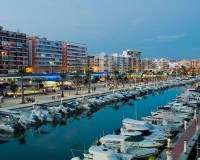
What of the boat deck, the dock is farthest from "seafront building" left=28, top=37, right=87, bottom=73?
the dock

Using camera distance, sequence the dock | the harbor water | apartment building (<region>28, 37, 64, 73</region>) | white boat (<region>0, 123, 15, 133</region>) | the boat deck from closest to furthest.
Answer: the dock < the boat deck < the harbor water < white boat (<region>0, 123, 15, 133</region>) < apartment building (<region>28, 37, 64, 73</region>)

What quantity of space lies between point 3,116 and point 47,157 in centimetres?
1382

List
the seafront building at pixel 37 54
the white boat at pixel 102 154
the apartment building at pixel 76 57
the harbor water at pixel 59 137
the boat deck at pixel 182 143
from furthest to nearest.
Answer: the apartment building at pixel 76 57 < the seafront building at pixel 37 54 < the harbor water at pixel 59 137 < the boat deck at pixel 182 143 < the white boat at pixel 102 154

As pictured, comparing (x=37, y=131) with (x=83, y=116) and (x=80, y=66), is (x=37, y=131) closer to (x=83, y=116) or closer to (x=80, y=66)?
(x=83, y=116)

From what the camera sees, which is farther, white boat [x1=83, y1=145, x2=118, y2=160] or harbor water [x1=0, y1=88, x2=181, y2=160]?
harbor water [x1=0, y1=88, x2=181, y2=160]

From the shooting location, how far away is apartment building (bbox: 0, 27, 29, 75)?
108 m

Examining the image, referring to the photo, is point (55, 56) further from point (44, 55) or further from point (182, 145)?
point (182, 145)

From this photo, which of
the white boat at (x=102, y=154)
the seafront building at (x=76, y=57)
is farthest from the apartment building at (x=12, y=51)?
the white boat at (x=102, y=154)

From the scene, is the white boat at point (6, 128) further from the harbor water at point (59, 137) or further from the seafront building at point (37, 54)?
the seafront building at point (37, 54)

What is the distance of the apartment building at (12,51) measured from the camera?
108375 millimetres

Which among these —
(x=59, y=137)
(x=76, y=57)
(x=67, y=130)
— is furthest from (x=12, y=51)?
(x=59, y=137)

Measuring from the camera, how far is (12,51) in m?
113

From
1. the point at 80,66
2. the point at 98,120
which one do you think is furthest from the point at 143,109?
the point at 80,66

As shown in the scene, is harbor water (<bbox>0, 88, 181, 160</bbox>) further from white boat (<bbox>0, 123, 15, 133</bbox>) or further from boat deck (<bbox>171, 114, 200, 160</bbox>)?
boat deck (<bbox>171, 114, 200, 160</bbox>)
